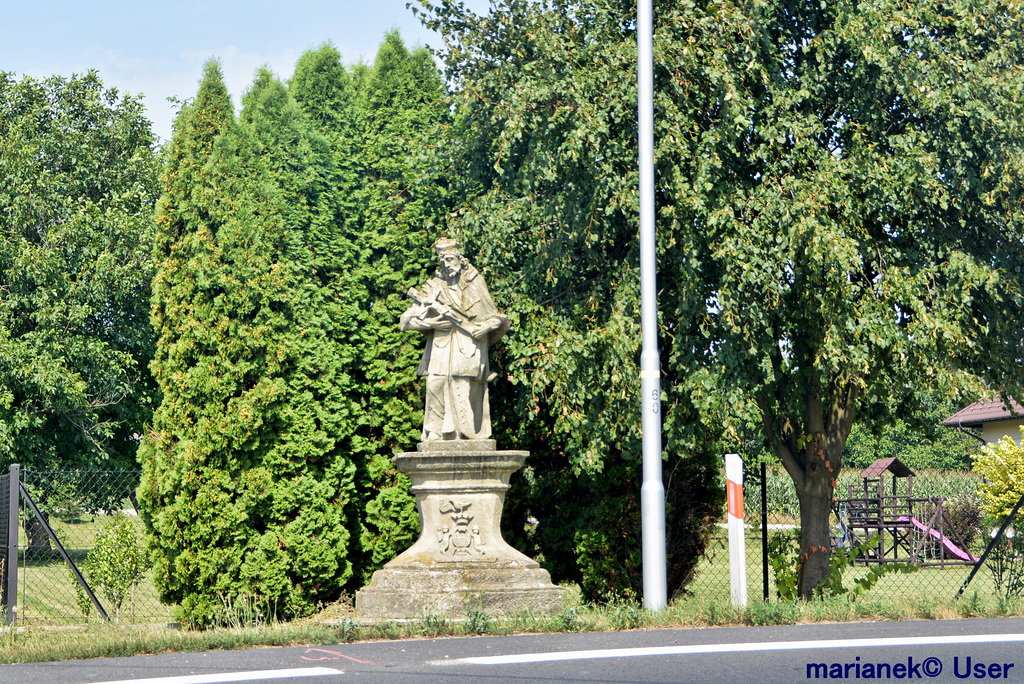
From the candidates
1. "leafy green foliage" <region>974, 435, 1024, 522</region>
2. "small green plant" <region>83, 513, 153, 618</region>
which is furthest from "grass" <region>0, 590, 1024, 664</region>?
"leafy green foliage" <region>974, 435, 1024, 522</region>

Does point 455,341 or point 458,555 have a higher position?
point 455,341

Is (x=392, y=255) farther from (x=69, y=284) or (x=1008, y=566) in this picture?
(x=69, y=284)

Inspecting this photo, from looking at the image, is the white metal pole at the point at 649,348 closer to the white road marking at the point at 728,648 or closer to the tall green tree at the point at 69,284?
the white road marking at the point at 728,648

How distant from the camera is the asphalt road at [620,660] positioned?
18.7ft

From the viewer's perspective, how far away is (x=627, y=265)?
10.3 m

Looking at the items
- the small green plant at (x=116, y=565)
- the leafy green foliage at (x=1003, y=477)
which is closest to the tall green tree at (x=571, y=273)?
the small green plant at (x=116, y=565)

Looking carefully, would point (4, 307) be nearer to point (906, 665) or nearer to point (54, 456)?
point (54, 456)

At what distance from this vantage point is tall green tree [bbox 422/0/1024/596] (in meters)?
9.48

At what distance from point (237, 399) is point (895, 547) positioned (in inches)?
605

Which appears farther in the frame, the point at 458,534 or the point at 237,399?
the point at 237,399

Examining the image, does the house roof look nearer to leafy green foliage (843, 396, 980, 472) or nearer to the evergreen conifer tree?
leafy green foliage (843, 396, 980, 472)

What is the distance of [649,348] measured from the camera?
29.2 ft

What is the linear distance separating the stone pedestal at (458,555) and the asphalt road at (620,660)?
146cm

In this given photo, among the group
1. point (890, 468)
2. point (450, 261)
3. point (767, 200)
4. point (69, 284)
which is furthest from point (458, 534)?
point (890, 468)
